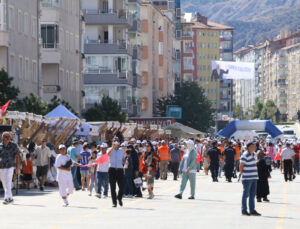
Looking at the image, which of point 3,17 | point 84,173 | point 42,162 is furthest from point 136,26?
point 84,173

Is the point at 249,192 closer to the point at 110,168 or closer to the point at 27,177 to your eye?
the point at 110,168

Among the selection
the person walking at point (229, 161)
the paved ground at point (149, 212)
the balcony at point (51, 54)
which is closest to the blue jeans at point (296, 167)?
the person walking at point (229, 161)

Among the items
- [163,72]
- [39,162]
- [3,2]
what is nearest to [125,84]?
[163,72]

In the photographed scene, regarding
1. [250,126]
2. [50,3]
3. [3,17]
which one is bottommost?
[250,126]

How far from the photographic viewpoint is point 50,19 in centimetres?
6838

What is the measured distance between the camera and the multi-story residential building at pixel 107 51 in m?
94.8

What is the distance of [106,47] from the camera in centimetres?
9531

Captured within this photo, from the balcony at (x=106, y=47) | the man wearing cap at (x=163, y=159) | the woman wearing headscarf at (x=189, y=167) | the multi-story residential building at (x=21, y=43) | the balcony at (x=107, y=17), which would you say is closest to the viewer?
the woman wearing headscarf at (x=189, y=167)

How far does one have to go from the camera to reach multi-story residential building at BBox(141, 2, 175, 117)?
11800 cm

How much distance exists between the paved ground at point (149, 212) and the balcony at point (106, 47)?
200ft

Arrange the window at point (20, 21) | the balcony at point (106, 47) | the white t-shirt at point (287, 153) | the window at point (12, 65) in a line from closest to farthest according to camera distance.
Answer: the white t-shirt at point (287, 153) < the window at point (12, 65) < the window at point (20, 21) < the balcony at point (106, 47)

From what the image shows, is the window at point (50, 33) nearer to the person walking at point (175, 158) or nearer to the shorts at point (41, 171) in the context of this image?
the person walking at point (175, 158)

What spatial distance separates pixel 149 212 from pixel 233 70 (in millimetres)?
149530

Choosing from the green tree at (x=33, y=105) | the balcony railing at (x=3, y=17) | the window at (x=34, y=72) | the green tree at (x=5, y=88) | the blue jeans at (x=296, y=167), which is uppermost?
the balcony railing at (x=3, y=17)
